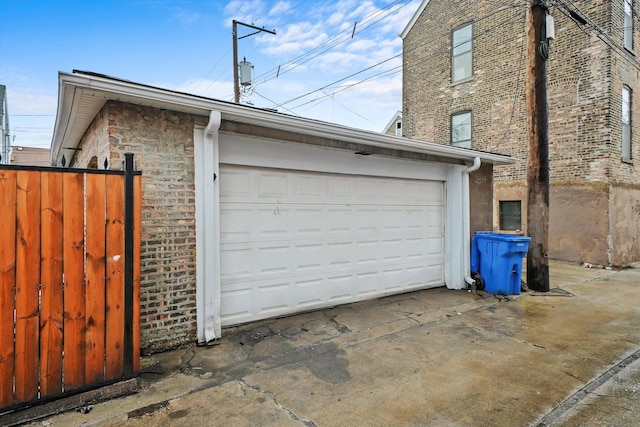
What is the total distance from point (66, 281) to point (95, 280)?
0.19m

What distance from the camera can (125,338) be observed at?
3.03m

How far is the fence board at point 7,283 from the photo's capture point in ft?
8.36

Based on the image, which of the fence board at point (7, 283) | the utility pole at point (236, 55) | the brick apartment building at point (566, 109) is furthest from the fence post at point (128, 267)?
the utility pole at point (236, 55)

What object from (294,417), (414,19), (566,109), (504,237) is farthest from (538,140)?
(414,19)

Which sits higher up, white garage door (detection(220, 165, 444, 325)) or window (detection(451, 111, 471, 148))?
window (detection(451, 111, 471, 148))

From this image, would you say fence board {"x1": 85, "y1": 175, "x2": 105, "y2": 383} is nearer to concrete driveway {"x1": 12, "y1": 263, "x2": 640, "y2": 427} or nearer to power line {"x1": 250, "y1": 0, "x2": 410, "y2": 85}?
concrete driveway {"x1": 12, "y1": 263, "x2": 640, "y2": 427}

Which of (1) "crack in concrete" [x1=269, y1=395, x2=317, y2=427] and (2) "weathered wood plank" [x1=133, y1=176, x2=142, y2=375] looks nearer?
(1) "crack in concrete" [x1=269, y1=395, x2=317, y2=427]

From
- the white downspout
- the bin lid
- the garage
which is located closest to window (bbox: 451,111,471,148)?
the garage

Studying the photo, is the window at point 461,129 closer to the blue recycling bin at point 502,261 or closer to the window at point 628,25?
the window at point 628,25

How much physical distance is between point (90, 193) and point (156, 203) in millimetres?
1016

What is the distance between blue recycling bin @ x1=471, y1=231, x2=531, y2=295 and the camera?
6.38 m

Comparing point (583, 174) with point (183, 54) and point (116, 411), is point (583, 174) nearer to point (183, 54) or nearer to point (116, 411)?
point (116, 411)

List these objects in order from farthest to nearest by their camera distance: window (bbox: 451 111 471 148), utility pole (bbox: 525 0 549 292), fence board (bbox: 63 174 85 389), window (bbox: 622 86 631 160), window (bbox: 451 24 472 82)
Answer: window (bbox: 451 111 471 148), window (bbox: 451 24 472 82), window (bbox: 622 86 631 160), utility pole (bbox: 525 0 549 292), fence board (bbox: 63 174 85 389)

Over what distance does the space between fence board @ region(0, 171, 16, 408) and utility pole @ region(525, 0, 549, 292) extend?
25.2 feet
